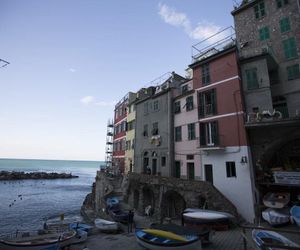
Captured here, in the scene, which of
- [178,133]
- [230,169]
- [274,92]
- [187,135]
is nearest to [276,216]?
[230,169]

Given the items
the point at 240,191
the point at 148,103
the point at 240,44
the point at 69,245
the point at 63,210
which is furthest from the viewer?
the point at 63,210

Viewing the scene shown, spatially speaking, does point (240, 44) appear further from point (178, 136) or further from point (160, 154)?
point (160, 154)

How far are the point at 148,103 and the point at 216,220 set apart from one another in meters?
21.5

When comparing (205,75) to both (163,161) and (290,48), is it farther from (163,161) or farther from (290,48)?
(163,161)

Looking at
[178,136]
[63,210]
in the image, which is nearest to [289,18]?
[178,136]

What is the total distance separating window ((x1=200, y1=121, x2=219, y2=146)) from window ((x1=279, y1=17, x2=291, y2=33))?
37.7 ft

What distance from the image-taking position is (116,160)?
4422 cm

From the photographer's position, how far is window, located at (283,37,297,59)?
19.3 m

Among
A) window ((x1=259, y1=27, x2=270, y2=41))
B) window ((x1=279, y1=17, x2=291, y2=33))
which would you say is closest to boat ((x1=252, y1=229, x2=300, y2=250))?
window ((x1=279, y1=17, x2=291, y2=33))

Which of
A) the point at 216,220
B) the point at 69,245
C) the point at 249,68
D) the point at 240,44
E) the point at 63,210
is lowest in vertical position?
the point at 63,210

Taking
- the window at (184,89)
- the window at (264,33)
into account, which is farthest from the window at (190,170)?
the window at (264,33)

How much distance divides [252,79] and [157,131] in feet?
48.4

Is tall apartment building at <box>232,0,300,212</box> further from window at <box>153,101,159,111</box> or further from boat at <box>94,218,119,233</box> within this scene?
window at <box>153,101,159,111</box>

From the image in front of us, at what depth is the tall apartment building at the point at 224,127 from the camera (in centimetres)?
1823
